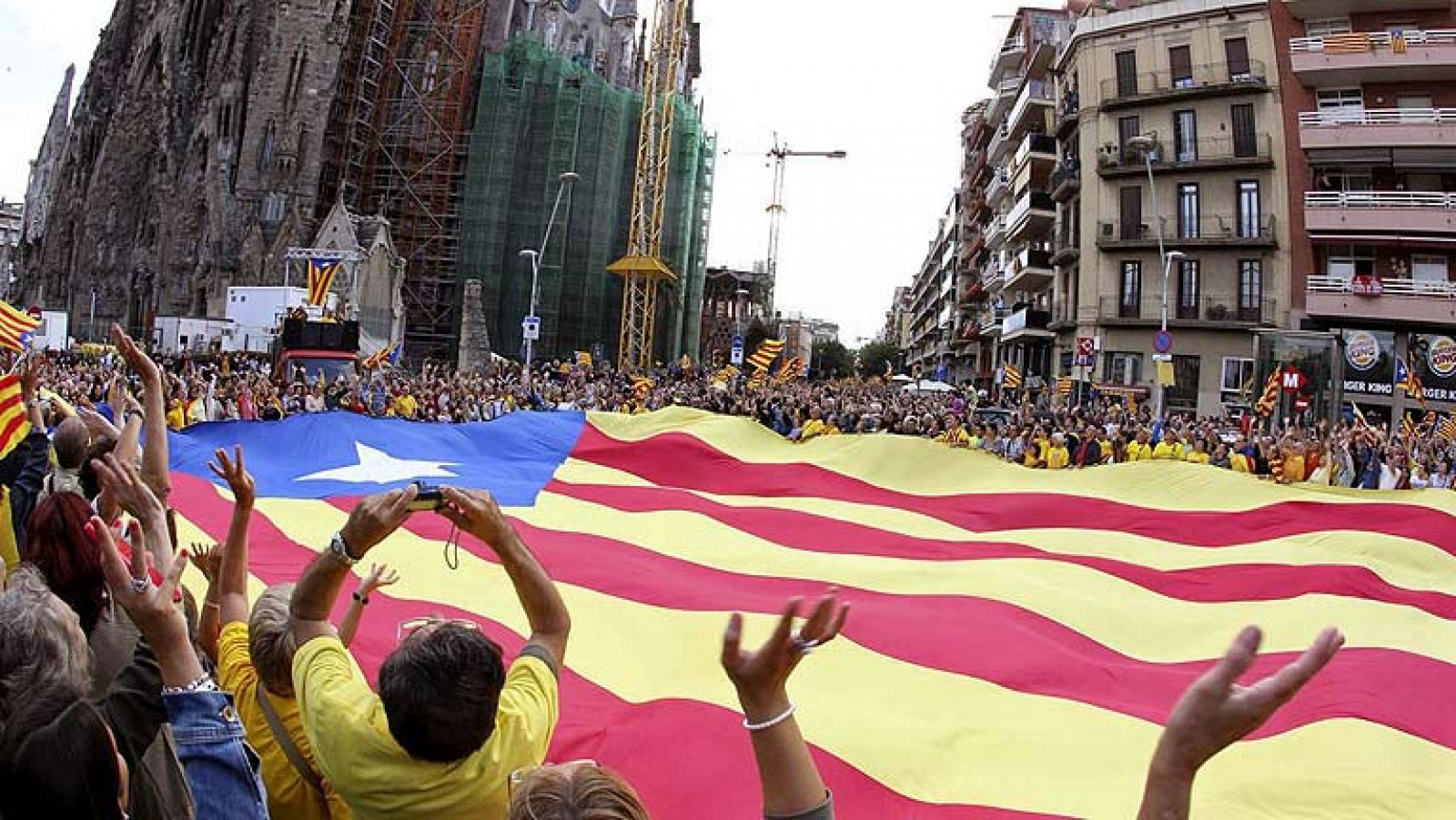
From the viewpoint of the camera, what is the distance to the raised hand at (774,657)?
1.76 metres

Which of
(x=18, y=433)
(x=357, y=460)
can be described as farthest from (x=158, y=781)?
(x=357, y=460)

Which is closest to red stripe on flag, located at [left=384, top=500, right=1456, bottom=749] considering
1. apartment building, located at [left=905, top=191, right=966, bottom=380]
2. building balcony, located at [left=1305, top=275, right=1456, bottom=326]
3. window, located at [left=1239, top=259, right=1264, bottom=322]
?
building balcony, located at [left=1305, top=275, right=1456, bottom=326]

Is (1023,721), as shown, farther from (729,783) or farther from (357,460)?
(357,460)

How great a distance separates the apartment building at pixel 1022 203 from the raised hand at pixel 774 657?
41.2m

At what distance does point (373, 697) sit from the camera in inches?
96.7

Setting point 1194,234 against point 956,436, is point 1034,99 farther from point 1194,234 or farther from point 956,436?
point 956,436

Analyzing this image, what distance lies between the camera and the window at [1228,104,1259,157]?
3363 centimetres

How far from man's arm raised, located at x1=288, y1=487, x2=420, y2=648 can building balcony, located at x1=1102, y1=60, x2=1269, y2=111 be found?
122ft

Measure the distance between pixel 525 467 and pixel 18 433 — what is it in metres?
5.73

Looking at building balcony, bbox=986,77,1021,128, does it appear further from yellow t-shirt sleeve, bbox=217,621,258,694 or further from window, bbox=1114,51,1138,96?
yellow t-shirt sleeve, bbox=217,621,258,694

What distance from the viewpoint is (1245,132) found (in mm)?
33812

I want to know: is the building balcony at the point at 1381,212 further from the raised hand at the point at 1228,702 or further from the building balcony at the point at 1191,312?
the raised hand at the point at 1228,702

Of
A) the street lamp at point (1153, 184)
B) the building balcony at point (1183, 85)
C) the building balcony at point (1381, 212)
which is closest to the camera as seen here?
the building balcony at point (1381, 212)

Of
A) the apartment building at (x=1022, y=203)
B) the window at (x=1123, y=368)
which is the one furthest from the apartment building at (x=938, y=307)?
the window at (x=1123, y=368)
